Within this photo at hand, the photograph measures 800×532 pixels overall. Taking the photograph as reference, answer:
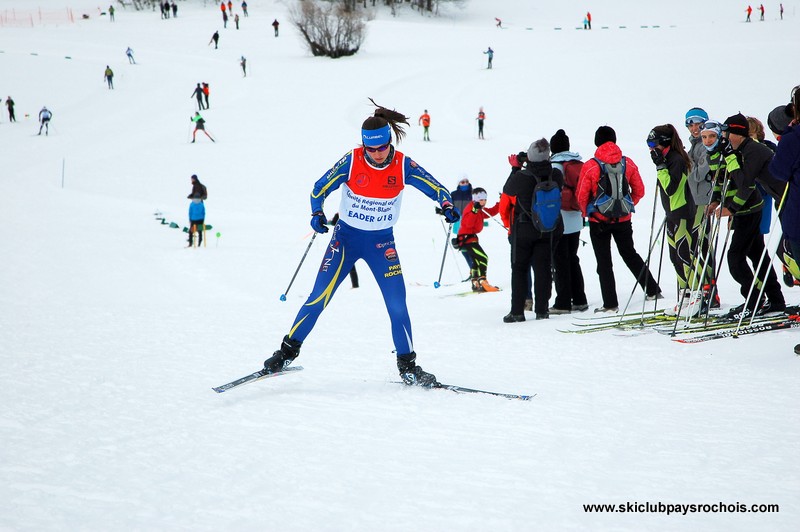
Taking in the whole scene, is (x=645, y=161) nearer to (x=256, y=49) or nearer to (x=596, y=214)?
(x=596, y=214)

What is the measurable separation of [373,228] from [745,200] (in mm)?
3436

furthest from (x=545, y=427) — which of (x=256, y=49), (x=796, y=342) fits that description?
(x=256, y=49)

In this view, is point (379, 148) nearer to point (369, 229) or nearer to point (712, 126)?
point (369, 229)

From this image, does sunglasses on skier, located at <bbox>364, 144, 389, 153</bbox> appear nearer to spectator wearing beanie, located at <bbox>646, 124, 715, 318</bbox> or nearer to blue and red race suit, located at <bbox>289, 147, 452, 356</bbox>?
blue and red race suit, located at <bbox>289, 147, 452, 356</bbox>

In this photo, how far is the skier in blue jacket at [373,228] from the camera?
16.2ft

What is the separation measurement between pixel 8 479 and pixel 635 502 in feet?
9.30

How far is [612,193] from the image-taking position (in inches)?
286

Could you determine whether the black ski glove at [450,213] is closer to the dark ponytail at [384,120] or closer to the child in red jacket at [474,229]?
the dark ponytail at [384,120]

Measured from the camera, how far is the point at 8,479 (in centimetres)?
332

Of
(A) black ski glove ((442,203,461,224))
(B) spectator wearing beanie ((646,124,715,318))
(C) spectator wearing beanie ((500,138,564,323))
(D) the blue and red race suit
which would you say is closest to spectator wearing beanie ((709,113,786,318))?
(B) spectator wearing beanie ((646,124,715,318))

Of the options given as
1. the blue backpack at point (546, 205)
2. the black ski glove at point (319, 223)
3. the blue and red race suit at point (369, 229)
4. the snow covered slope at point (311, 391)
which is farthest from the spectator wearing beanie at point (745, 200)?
the black ski glove at point (319, 223)

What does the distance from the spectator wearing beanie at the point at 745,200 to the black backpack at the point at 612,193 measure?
3.47ft

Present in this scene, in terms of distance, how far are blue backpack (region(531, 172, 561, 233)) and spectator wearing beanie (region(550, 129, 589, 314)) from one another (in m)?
0.34

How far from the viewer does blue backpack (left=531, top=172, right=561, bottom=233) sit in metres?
7.36
